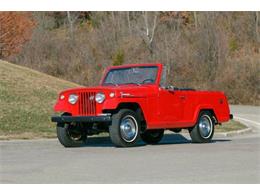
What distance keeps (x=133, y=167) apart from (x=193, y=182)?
2.04 m

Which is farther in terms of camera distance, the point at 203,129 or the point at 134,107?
the point at 203,129

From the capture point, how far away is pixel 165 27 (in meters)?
55.4

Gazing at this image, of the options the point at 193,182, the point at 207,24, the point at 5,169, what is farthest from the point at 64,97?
the point at 207,24

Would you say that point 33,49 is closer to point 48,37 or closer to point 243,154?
point 48,37

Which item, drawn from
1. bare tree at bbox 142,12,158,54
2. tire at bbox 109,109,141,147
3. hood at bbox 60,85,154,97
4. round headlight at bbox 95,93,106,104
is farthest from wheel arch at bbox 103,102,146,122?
bare tree at bbox 142,12,158,54

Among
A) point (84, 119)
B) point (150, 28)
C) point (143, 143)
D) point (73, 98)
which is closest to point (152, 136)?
point (143, 143)

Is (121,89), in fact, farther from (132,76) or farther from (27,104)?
(27,104)

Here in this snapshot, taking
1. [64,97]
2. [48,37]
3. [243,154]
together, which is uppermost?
[48,37]

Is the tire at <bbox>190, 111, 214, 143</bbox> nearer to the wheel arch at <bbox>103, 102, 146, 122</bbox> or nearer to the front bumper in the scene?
the wheel arch at <bbox>103, 102, 146, 122</bbox>

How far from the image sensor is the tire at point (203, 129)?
16859 mm

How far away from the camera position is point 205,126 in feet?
56.3

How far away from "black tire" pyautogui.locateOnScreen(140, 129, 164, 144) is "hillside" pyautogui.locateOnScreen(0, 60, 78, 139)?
130 inches

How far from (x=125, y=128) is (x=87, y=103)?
103 cm

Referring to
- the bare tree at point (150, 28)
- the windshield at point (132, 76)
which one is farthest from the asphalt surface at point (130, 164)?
the bare tree at point (150, 28)
